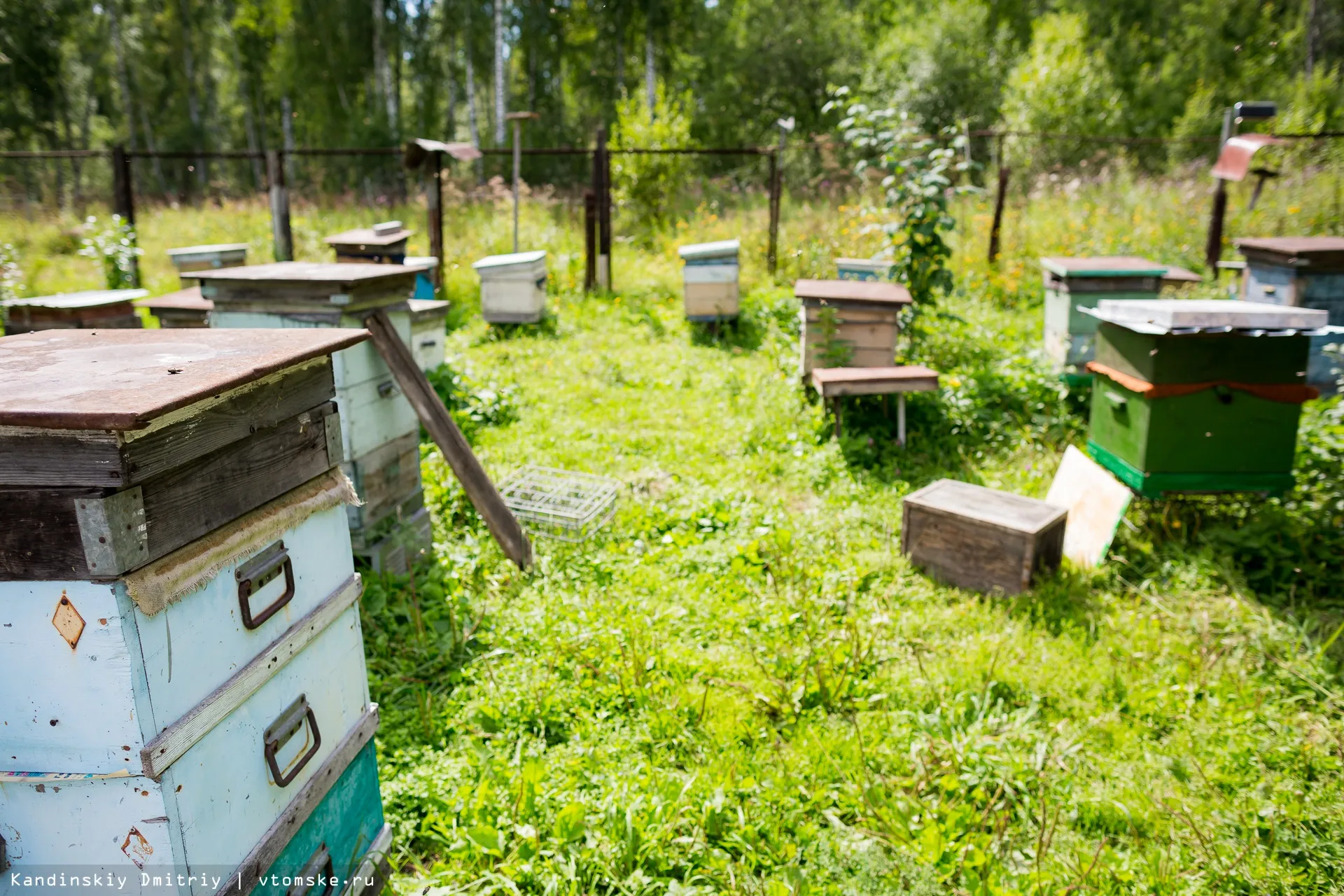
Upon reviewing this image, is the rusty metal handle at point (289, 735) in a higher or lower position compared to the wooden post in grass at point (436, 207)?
lower

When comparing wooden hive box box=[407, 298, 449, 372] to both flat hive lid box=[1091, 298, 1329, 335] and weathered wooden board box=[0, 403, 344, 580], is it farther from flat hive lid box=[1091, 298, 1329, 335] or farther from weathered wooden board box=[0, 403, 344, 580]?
flat hive lid box=[1091, 298, 1329, 335]

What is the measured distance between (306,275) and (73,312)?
2.84 meters

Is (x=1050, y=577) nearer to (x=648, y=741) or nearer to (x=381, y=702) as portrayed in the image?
(x=648, y=741)

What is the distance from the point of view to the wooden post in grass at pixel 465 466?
4242 millimetres

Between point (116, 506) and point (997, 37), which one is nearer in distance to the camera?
point (116, 506)

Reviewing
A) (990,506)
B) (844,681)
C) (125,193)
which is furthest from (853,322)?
(125,193)

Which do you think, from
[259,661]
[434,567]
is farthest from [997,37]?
[259,661]

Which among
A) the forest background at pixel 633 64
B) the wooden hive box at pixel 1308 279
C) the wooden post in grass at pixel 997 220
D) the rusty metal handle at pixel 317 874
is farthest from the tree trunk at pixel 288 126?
the rusty metal handle at pixel 317 874

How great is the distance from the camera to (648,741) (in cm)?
316

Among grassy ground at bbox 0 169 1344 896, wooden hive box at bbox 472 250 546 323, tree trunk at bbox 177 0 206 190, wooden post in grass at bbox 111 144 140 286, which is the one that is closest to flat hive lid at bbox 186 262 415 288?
grassy ground at bbox 0 169 1344 896

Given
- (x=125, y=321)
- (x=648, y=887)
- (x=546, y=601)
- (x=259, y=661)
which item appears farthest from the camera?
(x=125, y=321)

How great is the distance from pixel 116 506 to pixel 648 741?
2179mm

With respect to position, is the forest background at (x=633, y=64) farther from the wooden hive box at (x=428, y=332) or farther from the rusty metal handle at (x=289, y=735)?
the rusty metal handle at (x=289, y=735)

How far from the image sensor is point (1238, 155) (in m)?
8.57
